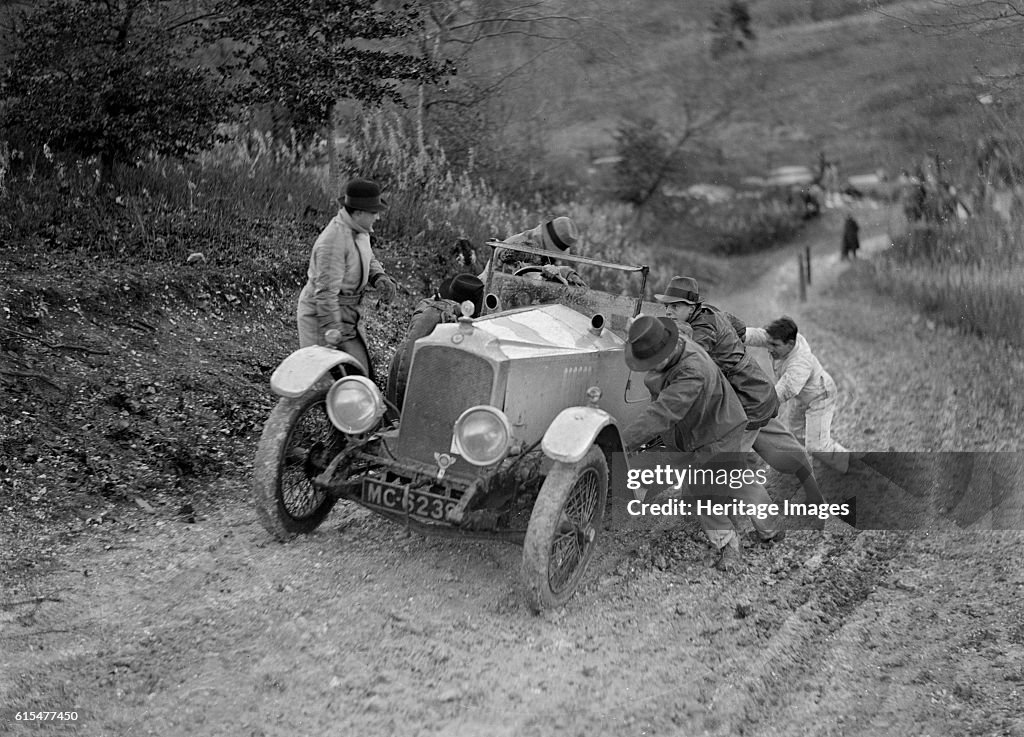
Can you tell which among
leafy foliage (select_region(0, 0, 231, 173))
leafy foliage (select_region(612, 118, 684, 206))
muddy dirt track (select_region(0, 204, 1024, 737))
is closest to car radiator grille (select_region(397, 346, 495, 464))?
muddy dirt track (select_region(0, 204, 1024, 737))

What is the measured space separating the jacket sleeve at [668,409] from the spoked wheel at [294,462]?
1.65m

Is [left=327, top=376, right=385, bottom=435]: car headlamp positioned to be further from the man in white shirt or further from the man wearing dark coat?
the man wearing dark coat

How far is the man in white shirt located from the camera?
6.15m

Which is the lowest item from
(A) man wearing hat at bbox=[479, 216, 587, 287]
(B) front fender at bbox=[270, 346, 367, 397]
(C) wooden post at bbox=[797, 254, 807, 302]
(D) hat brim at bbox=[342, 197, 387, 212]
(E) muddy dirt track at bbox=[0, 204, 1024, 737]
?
(E) muddy dirt track at bbox=[0, 204, 1024, 737]

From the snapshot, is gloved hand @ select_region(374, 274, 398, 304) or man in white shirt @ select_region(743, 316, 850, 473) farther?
man in white shirt @ select_region(743, 316, 850, 473)

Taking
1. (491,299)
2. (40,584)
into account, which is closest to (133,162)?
(491,299)

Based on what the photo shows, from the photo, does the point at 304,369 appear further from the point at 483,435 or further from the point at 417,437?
the point at 483,435

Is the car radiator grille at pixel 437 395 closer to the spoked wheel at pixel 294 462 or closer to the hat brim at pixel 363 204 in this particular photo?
the spoked wheel at pixel 294 462

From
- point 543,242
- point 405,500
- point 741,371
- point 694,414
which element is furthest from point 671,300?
point 405,500

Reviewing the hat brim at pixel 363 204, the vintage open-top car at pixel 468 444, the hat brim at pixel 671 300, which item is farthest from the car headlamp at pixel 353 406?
the hat brim at pixel 671 300

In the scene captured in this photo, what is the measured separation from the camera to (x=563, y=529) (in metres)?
4.43

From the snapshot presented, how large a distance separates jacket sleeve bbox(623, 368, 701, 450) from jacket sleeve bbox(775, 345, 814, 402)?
1.66 metres

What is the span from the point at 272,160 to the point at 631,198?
7260mm

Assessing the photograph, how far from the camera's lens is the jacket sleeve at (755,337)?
6.43 metres
